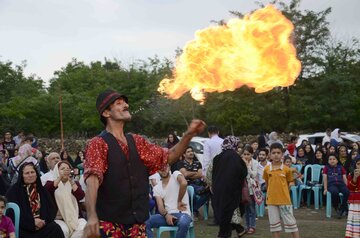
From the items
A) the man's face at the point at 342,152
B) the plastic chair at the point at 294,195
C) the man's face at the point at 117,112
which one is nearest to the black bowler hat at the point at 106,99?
the man's face at the point at 117,112

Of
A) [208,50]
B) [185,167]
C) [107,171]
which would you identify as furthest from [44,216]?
[185,167]

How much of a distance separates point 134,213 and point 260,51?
3.48m

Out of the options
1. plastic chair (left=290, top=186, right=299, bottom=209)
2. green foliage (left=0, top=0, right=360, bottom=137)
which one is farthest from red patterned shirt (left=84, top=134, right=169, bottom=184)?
green foliage (left=0, top=0, right=360, bottom=137)

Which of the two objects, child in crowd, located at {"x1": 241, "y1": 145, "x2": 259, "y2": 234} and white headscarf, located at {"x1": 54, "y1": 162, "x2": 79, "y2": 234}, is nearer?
white headscarf, located at {"x1": 54, "y1": 162, "x2": 79, "y2": 234}

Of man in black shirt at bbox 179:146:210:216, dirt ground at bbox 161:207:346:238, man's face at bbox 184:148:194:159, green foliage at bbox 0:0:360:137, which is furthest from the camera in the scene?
green foliage at bbox 0:0:360:137

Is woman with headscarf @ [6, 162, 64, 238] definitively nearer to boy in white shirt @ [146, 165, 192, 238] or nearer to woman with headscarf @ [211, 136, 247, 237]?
boy in white shirt @ [146, 165, 192, 238]

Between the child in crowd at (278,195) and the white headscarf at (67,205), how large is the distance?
2.76m

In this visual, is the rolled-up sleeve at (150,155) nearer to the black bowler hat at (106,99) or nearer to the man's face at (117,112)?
the man's face at (117,112)

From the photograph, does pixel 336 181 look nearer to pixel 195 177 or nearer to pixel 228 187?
pixel 195 177

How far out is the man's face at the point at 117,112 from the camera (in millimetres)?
4062

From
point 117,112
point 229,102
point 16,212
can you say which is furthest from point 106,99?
point 229,102

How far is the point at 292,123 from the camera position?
91.4ft

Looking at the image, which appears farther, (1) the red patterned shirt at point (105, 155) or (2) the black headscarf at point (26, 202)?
(2) the black headscarf at point (26, 202)

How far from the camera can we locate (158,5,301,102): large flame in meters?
5.89
